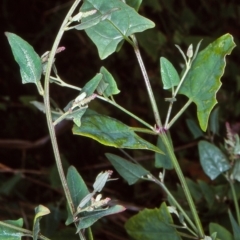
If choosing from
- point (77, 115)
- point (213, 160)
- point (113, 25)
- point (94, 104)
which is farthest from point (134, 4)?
point (94, 104)

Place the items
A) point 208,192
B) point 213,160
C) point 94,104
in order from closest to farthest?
point 213,160 → point 208,192 → point 94,104

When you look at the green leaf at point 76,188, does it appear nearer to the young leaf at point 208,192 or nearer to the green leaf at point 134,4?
the green leaf at point 134,4

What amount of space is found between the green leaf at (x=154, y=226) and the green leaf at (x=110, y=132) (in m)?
0.08

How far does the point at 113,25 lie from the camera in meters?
0.50

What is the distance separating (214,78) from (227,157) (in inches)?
8.4

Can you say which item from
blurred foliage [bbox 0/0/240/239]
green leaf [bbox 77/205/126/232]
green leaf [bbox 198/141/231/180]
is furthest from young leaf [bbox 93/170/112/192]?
blurred foliage [bbox 0/0/240/239]

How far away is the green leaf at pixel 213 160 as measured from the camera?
26.9 inches

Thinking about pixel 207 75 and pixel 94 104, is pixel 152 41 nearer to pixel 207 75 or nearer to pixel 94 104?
pixel 94 104

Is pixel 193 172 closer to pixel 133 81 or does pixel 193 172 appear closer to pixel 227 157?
pixel 133 81

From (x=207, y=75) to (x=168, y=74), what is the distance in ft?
0.13

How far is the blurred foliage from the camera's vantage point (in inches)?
44.8

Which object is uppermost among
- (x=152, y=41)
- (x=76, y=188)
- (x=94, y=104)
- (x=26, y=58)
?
(x=26, y=58)

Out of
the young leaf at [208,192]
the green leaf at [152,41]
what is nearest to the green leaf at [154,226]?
the young leaf at [208,192]

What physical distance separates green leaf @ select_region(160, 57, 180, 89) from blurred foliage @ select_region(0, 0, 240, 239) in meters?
0.50
